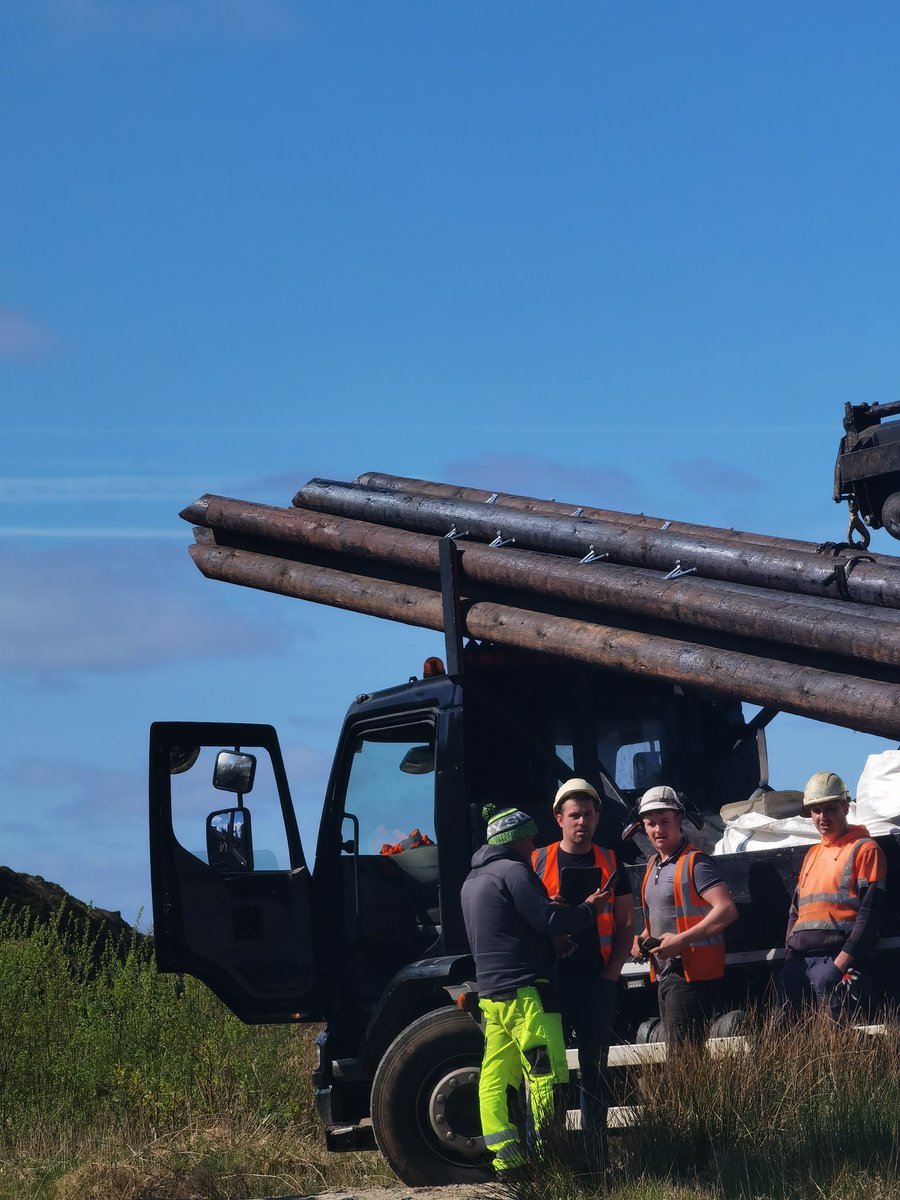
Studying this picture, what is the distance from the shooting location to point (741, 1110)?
7.08 m

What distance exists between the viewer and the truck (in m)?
8.09

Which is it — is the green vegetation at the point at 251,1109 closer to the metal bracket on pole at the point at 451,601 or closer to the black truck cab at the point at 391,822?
the black truck cab at the point at 391,822

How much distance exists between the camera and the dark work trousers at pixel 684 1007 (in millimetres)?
7445

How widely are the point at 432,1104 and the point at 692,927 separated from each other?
6.09 feet

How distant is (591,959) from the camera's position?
24.0 ft

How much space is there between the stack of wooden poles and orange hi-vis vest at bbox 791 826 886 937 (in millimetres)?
681

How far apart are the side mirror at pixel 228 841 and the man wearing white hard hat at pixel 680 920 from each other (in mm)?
2558

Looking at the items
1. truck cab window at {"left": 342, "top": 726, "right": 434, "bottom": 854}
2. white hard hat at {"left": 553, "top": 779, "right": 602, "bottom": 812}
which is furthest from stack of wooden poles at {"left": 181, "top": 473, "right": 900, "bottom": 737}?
white hard hat at {"left": 553, "top": 779, "right": 602, "bottom": 812}

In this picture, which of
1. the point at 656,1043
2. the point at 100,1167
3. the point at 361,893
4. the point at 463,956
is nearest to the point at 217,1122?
the point at 100,1167

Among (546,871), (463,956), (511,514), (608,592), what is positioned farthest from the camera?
Answer: (511,514)

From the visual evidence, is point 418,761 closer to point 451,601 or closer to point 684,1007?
point 451,601

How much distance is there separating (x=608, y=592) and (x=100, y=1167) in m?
4.76

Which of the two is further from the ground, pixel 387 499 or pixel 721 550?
pixel 387 499

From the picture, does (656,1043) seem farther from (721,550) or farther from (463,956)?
(721,550)
